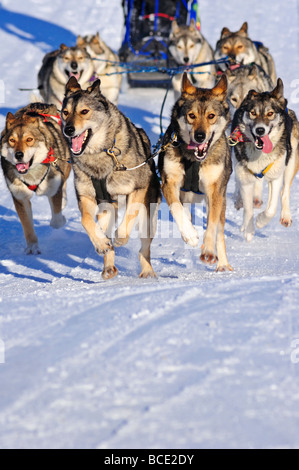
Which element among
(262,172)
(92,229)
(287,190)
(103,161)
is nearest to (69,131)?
(103,161)

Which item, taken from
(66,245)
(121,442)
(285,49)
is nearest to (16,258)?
(66,245)

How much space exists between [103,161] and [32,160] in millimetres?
883

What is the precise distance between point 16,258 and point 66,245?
0.43 metres

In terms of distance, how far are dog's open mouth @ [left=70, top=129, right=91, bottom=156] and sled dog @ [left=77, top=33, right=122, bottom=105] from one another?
3.76 m

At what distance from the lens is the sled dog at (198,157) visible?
361cm

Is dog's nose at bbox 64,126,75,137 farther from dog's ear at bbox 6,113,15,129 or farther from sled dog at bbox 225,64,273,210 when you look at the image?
sled dog at bbox 225,64,273,210

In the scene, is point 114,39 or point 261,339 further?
point 114,39

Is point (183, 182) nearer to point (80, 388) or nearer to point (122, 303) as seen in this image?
point (122, 303)

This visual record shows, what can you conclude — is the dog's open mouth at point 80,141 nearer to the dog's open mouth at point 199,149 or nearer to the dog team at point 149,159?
the dog team at point 149,159

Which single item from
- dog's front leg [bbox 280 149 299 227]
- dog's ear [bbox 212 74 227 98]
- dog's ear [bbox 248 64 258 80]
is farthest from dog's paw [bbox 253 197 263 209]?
dog's ear [bbox 212 74 227 98]

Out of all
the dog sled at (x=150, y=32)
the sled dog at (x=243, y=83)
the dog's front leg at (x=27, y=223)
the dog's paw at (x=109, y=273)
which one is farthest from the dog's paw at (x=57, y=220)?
the dog sled at (x=150, y=32)

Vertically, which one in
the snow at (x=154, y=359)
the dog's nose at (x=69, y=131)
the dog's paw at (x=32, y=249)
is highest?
the dog's nose at (x=69, y=131)

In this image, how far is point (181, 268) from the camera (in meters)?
4.28

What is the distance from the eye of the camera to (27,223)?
183 inches
